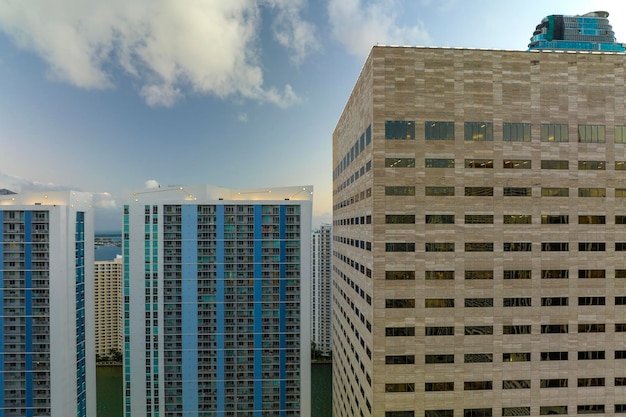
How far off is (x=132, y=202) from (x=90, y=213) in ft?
33.5

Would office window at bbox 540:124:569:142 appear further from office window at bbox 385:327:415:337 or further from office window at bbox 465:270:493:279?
office window at bbox 385:327:415:337

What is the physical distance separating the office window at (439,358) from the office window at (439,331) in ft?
8.10

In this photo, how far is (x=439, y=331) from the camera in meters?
36.3

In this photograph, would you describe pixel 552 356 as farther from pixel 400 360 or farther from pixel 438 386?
pixel 400 360

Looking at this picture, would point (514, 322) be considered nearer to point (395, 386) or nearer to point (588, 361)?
point (588, 361)

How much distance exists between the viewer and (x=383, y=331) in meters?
36.0

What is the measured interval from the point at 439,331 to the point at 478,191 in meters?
16.6

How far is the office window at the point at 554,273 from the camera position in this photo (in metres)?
36.7

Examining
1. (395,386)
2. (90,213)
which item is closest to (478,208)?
(395,386)

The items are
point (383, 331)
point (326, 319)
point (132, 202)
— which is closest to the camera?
point (383, 331)

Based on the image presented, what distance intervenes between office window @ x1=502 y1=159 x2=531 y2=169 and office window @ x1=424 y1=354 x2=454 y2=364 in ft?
74.2

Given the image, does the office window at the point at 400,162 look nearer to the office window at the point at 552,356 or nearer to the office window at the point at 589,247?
the office window at the point at 589,247

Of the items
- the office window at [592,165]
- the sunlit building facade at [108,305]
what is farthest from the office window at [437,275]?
the sunlit building facade at [108,305]

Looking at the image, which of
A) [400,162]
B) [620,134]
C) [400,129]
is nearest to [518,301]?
[400,162]
